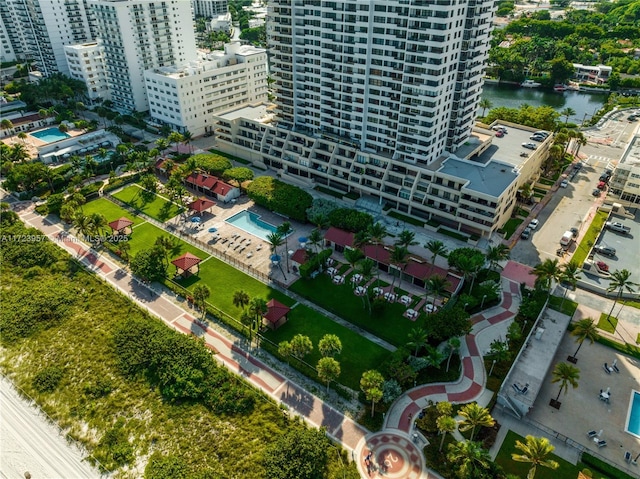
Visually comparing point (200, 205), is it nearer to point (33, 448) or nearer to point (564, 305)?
point (33, 448)

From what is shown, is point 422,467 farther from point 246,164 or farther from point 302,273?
point 246,164

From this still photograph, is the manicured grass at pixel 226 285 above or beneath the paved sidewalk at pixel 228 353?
above

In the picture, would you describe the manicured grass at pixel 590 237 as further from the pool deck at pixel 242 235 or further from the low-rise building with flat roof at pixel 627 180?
the pool deck at pixel 242 235

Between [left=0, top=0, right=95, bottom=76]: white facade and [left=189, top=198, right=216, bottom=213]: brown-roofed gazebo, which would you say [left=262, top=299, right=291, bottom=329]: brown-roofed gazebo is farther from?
[left=0, top=0, right=95, bottom=76]: white facade

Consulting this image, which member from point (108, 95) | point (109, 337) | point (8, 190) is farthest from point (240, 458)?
point (108, 95)

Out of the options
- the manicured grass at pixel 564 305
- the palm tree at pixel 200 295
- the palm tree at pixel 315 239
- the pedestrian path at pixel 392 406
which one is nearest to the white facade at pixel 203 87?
the pedestrian path at pixel 392 406

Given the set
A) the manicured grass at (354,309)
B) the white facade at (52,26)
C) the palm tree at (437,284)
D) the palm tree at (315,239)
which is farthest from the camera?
the white facade at (52,26)

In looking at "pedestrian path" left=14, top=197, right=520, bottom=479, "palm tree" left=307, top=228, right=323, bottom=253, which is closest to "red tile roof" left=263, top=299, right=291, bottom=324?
"pedestrian path" left=14, top=197, right=520, bottom=479
